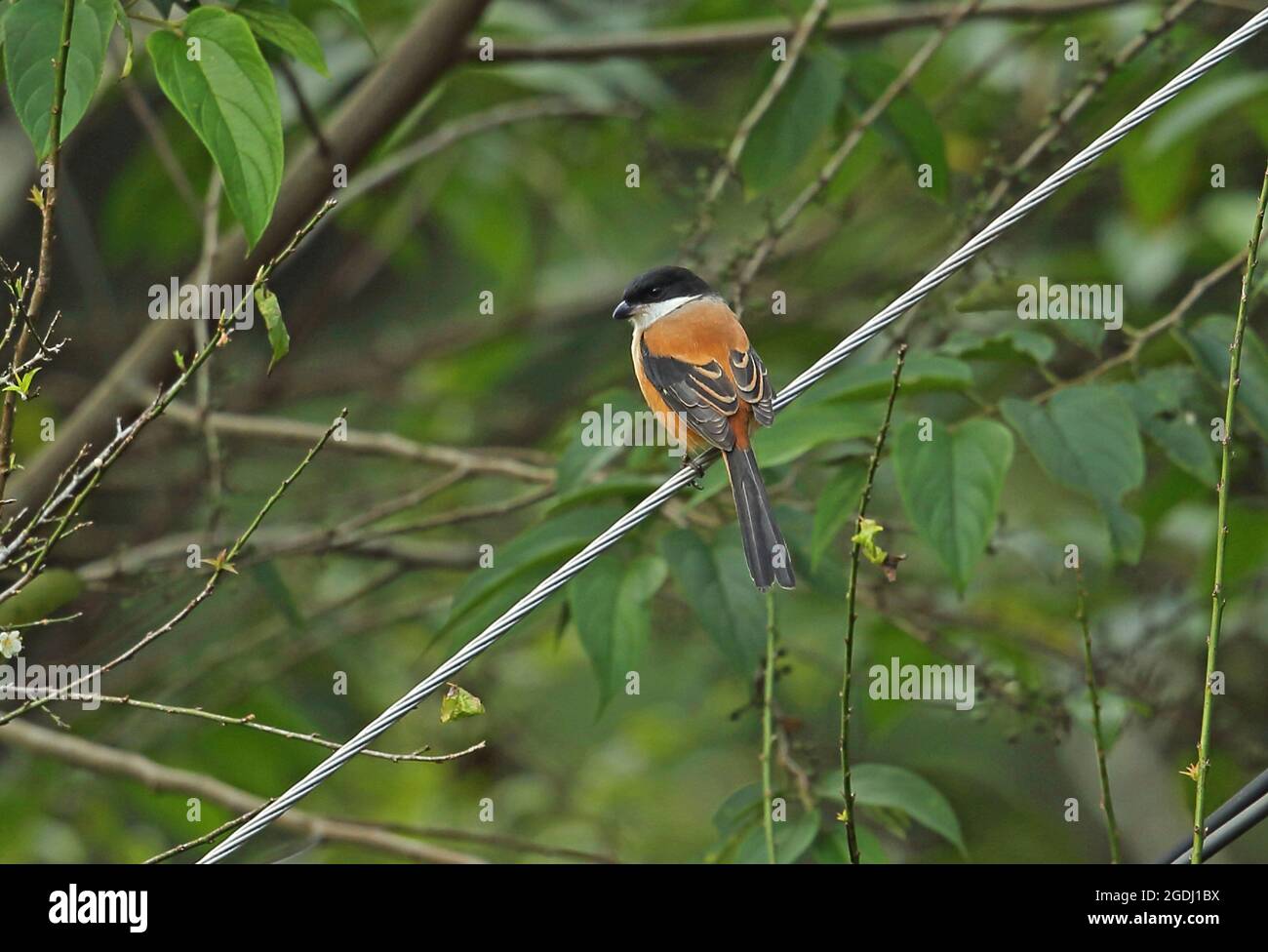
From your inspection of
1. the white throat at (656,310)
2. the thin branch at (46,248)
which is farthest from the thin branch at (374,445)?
the thin branch at (46,248)

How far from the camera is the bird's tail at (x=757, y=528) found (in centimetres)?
304

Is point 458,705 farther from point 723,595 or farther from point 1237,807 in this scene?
point 1237,807

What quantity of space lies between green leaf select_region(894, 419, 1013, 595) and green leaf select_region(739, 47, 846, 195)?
4.04ft

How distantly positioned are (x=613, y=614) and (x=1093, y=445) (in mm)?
1188

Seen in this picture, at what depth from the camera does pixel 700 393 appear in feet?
12.5

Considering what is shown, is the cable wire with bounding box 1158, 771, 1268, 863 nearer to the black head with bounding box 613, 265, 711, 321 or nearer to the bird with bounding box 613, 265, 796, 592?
the bird with bounding box 613, 265, 796, 592

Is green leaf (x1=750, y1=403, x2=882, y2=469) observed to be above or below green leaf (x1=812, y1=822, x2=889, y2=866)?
above

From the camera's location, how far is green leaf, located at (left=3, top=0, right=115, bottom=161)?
2.41m

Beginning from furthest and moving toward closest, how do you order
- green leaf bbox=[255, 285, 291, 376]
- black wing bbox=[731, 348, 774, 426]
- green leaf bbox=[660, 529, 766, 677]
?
black wing bbox=[731, 348, 774, 426]
green leaf bbox=[660, 529, 766, 677]
green leaf bbox=[255, 285, 291, 376]

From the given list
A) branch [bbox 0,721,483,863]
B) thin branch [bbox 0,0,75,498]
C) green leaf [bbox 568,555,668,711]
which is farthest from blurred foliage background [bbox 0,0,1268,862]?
thin branch [bbox 0,0,75,498]

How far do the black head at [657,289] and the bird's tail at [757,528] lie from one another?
2.81 ft

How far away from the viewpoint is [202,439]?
14.6 feet

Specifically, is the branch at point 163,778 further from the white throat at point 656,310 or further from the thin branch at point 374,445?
the white throat at point 656,310

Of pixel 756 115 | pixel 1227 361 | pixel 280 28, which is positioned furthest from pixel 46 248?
pixel 1227 361
